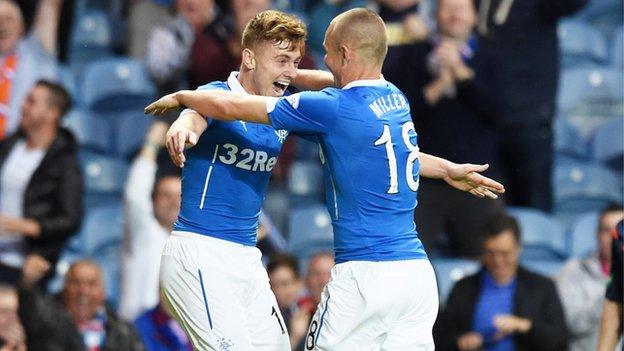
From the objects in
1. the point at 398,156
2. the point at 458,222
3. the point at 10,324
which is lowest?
the point at 10,324

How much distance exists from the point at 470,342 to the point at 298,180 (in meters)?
2.43

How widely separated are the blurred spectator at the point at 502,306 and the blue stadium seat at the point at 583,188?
6.88 feet

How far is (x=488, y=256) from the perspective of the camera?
842cm

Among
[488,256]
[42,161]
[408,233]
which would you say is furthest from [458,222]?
[408,233]

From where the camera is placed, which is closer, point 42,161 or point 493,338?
point 493,338

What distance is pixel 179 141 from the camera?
5.18 metres

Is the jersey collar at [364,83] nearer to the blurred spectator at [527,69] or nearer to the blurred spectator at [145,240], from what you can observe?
the blurred spectator at [145,240]

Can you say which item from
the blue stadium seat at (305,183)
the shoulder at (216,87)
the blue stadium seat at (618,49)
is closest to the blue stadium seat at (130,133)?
the blue stadium seat at (305,183)

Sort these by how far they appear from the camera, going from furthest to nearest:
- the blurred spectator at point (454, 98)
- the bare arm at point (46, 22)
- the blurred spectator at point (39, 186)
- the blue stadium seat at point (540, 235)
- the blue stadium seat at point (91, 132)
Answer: the blue stadium seat at point (91, 132) → the bare arm at point (46, 22) → the blue stadium seat at point (540, 235) → the blurred spectator at point (454, 98) → the blurred spectator at point (39, 186)

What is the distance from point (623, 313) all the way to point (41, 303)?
3.39 metres

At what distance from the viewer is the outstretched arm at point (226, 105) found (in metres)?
5.43

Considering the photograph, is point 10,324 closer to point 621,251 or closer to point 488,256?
point 488,256

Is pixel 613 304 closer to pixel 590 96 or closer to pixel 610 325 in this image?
pixel 610 325

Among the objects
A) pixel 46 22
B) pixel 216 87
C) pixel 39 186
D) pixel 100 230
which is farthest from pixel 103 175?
pixel 216 87
